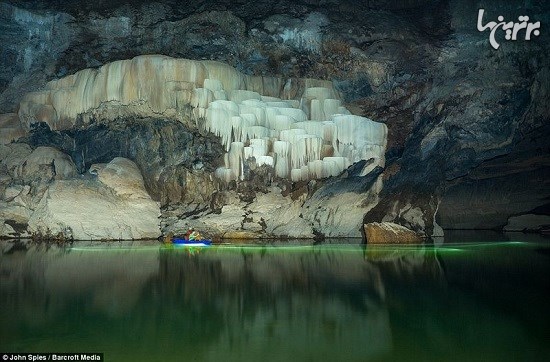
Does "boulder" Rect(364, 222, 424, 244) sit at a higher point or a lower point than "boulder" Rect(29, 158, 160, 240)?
lower

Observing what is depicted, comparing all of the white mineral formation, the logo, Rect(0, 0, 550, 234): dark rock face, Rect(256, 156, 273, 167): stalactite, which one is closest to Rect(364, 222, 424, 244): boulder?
Rect(0, 0, 550, 234): dark rock face

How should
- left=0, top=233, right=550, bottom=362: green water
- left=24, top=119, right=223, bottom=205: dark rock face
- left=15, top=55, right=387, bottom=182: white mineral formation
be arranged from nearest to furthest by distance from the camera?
left=0, top=233, right=550, bottom=362: green water
left=15, top=55, right=387, bottom=182: white mineral formation
left=24, top=119, right=223, bottom=205: dark rock face

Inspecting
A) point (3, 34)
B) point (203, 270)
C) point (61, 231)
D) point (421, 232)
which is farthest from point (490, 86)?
point (3, 34)

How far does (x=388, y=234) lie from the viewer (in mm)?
17047

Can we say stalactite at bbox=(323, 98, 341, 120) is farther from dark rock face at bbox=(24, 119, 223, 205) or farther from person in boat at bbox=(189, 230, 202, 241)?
person in boat at bbox=(189, 230, 202, 241)

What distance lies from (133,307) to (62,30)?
14099mm

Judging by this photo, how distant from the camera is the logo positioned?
13875 mm

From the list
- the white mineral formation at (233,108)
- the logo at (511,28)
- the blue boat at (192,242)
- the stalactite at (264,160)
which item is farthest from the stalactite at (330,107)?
the blue boat at (192,242)

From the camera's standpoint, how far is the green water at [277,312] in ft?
12.0

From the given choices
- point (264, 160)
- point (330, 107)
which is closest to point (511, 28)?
point (330, 107)

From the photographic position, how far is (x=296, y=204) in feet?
58.4

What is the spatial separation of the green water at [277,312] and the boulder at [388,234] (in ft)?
26.7

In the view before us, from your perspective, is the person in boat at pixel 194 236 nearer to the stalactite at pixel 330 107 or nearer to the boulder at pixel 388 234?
the stalactite at pixel 330 107

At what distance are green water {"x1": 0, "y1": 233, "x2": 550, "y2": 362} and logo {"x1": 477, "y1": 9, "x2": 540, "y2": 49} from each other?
843 cm
